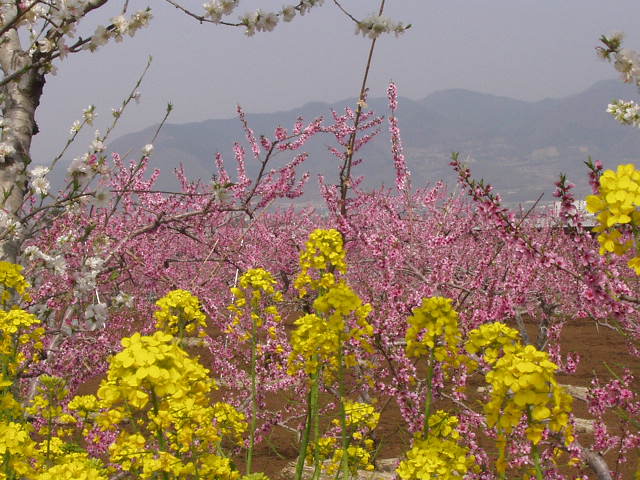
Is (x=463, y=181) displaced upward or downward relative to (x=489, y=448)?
upward

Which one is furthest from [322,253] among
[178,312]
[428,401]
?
[428,401]

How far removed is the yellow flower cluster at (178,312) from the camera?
114 inches

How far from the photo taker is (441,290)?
598 cm

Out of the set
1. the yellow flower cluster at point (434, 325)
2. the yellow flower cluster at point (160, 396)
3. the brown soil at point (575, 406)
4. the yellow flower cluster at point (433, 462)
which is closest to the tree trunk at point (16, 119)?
the yellow flower cluster at point (160, 396)

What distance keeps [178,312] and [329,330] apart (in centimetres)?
98

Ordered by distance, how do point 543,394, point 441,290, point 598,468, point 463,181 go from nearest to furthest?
1. point 543,394
2. point 463,181
3. point 598,468
4. point 441,290

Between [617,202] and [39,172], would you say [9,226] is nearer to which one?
[39,172]

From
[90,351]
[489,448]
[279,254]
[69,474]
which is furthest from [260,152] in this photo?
[69,474]

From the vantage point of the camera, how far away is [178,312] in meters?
3.02

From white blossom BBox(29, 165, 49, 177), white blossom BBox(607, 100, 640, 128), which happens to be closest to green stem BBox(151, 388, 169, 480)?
white blossom BBox(29, 165, 49, 177)

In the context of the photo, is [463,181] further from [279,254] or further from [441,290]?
[279,254]

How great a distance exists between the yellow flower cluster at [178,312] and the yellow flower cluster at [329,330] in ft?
2.14

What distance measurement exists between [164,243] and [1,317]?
8014mm

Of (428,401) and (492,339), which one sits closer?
(492,339)
